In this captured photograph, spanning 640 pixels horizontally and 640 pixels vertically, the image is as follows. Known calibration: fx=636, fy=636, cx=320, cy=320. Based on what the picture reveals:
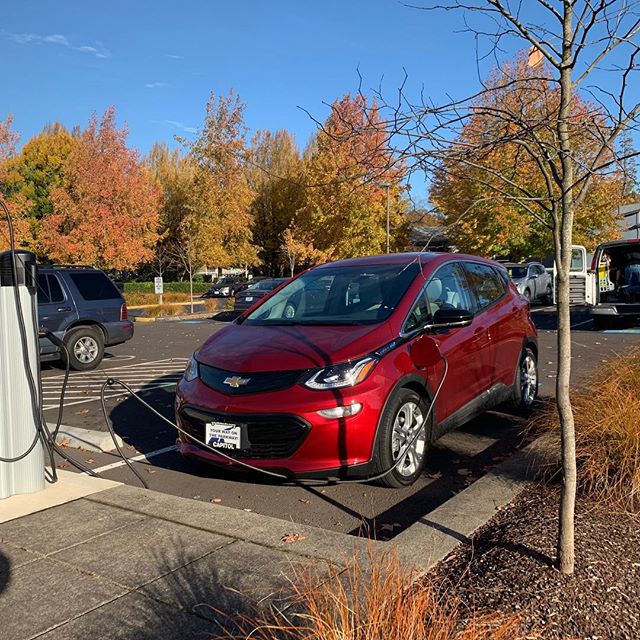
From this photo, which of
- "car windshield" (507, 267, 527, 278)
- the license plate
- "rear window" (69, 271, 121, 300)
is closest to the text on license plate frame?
the license plate

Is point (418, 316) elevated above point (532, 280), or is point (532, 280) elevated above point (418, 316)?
point (418, 316)

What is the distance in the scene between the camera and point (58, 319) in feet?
36.1

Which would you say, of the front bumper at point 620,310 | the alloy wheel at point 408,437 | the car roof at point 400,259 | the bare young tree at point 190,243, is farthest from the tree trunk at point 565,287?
the bare young tree at point 190,243

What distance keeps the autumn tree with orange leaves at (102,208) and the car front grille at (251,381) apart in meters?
27.8

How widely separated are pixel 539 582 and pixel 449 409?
2.53 metres

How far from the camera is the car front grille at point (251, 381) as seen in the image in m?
4.37

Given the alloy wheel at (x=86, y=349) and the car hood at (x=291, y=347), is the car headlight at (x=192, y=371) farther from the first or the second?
the alloy wheel at (x=86, y=349)

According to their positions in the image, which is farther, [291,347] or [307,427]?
[291,347]

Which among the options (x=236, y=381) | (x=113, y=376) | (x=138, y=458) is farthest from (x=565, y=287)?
(x=113, y=376)

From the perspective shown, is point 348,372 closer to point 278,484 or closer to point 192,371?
point 278,484

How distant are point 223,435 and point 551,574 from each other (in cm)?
240

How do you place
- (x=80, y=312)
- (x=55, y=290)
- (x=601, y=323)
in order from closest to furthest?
(x=55, y=290) < (x=80, y=312) < (x=601, y=323)

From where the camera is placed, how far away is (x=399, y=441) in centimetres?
458

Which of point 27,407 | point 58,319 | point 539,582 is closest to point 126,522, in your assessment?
point 27,407
